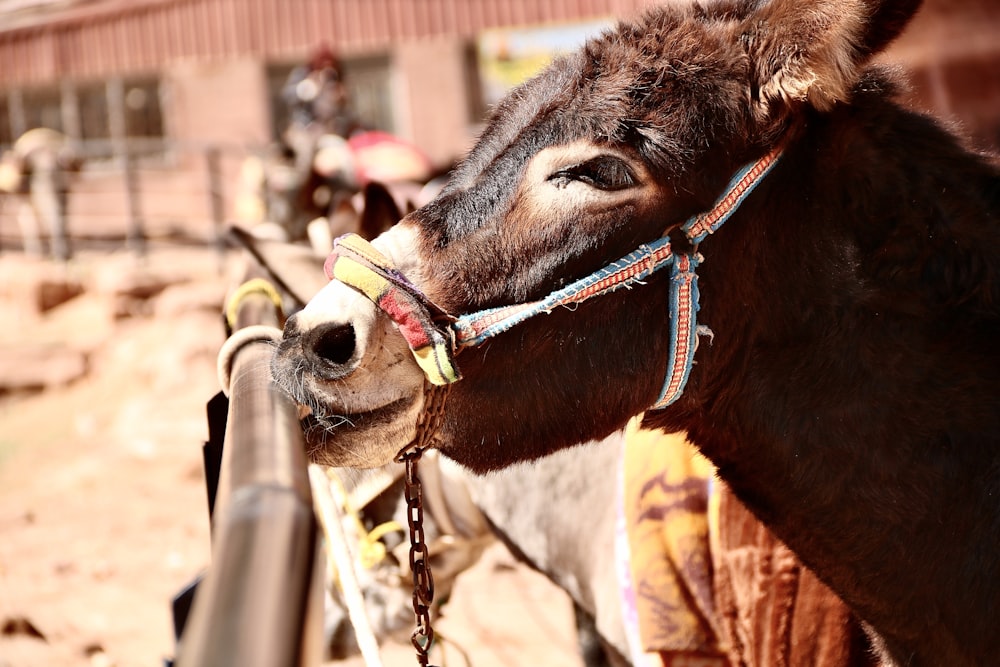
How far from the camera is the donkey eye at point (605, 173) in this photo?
1.61 m

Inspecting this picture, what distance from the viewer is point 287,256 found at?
8.48ft

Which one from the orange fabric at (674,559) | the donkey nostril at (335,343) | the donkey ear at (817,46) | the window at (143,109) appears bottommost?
the orange fabric at (674,559)

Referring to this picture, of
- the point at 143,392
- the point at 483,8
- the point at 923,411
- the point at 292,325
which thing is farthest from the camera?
the point at 483,8

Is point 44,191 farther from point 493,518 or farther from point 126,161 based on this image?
point 493,518

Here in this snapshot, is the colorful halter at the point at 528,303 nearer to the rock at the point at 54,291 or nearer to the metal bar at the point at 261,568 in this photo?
the metal bar at the point at 261,568

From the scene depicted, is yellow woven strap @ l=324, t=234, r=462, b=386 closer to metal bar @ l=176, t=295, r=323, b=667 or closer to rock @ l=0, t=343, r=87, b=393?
metal bar @ l=176, t=295, r=323, b=667

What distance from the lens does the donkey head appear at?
157cm

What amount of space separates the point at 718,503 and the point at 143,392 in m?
8.95

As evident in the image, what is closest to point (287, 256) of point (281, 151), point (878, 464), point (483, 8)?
point (878, 464)

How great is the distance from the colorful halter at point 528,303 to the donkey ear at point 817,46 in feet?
0.40

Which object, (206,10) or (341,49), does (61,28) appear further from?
(341,49)

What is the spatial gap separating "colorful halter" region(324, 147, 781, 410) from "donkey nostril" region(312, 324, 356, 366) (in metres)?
0.08

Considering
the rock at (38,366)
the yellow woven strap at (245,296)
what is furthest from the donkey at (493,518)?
the rock at (38,366)

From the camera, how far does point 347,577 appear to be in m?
1.63
